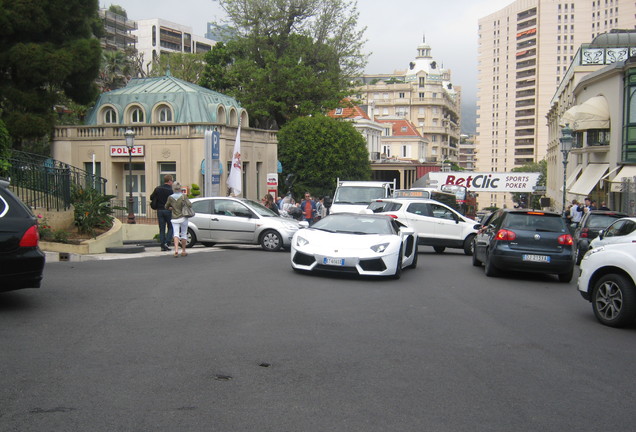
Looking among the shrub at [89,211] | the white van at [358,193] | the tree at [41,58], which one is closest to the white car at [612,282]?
the shrub at [89,211]

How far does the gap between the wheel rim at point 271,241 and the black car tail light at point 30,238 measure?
1062cm

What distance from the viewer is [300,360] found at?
247 inches

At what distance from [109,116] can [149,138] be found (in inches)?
156

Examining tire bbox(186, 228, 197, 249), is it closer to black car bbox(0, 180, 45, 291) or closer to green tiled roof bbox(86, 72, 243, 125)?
black car bbox(0, 180, 45, 291)

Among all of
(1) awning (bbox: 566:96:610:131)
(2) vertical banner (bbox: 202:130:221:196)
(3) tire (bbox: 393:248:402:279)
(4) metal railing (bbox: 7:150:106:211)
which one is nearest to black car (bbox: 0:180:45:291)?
(3) tire (bbox: 393:248:402:279)

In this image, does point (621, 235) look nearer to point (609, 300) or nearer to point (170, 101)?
point (609, 300)

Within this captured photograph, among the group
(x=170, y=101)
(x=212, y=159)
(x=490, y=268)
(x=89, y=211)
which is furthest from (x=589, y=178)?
(x=89, y=211)

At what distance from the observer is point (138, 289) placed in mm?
10234

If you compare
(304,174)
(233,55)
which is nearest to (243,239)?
(304,174)

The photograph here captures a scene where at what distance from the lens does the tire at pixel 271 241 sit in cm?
1862

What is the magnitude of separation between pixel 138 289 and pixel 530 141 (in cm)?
13869

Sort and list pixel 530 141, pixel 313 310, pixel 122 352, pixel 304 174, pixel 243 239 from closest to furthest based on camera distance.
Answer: pixel 122 352, pixel 313 310, pixel 243 239, pixel 304 174, pixel 530 141

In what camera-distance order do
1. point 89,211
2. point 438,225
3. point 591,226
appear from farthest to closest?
point 438,225 < point 591,226 < point 89,211

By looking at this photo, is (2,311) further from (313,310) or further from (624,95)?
(624,95)
